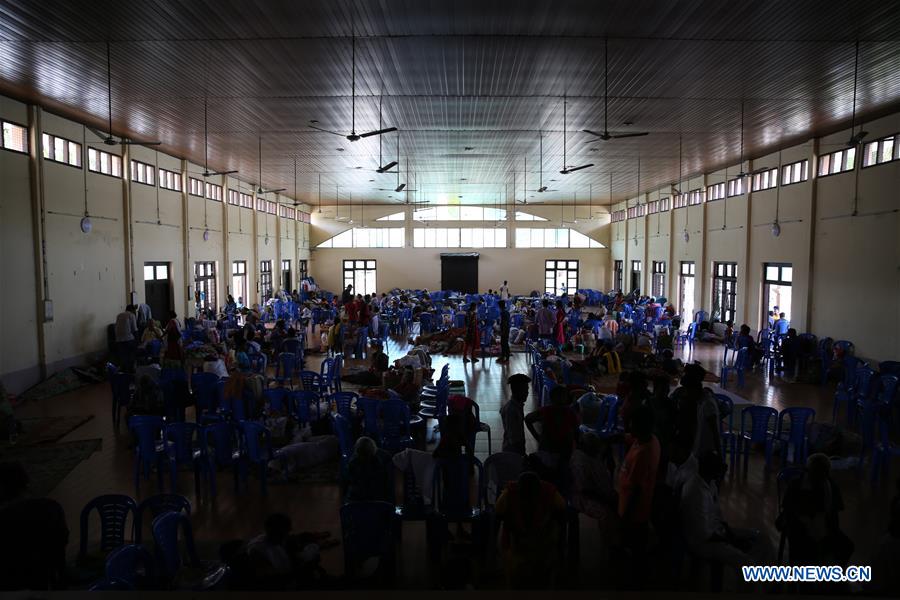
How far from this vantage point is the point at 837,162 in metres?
12.5

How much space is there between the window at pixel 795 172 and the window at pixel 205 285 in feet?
54.8

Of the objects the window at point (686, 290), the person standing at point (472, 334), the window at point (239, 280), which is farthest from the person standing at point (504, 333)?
the window at point (239, 280)

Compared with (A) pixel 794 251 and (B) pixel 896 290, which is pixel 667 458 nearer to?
(B) pixel 896 290

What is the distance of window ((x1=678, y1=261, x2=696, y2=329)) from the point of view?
20.9m

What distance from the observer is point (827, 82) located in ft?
29.3

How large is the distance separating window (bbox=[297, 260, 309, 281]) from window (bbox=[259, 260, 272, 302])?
371 centimetres

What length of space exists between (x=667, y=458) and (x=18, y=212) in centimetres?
1107

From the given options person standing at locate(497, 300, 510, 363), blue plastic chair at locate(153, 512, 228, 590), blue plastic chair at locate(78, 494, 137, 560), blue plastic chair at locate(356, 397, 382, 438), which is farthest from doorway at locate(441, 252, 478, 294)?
blue plastic chair at locate(153, 512, 228, 590)

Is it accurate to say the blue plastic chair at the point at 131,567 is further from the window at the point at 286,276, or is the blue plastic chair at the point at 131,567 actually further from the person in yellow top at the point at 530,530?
the window at the point at 286,276

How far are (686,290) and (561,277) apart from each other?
33.0 ft

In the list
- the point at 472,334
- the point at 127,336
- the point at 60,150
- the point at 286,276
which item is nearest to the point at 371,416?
the point at 472,334

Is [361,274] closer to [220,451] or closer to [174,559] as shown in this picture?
[220,451]

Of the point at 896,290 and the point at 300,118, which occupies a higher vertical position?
the point at 300,118

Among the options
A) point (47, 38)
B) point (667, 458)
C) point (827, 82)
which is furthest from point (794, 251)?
point (47, 38)
